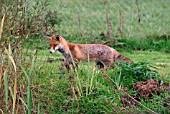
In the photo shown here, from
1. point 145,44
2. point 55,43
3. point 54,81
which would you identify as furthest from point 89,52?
point 54,81

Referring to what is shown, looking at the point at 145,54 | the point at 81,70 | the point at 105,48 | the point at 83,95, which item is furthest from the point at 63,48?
the point at 83,95

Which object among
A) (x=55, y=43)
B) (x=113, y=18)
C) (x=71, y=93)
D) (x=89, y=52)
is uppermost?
(x=113, y=18)

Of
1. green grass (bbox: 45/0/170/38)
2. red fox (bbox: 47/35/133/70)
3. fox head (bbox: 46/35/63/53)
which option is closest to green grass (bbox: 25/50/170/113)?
red fox (bbox: 47/35/133/70)

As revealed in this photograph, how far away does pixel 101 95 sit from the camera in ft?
19.9

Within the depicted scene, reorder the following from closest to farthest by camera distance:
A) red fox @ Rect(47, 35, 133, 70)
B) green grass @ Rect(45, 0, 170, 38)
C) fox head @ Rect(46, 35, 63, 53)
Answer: red fox @ Rect(47, 35, 133, 70) < fox head @ Rect(46, 35, 63, 53) < green grass @ Rect(45, 0, 170, 38)

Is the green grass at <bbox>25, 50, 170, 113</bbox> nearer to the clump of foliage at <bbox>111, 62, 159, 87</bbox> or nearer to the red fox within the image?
the clump of foliage at <bbox>111, 62, 159, 87</bbox>

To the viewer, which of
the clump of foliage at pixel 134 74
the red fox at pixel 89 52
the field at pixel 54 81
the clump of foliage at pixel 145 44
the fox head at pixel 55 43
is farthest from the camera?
the clump of foliage at pixel 145 44

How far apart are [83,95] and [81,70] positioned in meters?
0.83

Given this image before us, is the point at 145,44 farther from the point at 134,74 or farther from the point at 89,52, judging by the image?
the point at 134,74

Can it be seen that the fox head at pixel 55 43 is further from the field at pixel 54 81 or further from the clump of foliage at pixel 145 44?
the field at pixel 54 81

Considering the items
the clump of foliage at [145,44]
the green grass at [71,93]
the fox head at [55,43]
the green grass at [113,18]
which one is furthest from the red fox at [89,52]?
the green grass at [71,93]

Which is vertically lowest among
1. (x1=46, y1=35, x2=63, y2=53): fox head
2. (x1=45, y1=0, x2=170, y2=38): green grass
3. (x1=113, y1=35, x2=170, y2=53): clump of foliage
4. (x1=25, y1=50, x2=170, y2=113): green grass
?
(x1=25, y1=50, x2=170, y2=113): green grass

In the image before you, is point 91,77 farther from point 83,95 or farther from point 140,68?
point 140,68

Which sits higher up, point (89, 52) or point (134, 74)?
point (89, 52)
